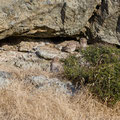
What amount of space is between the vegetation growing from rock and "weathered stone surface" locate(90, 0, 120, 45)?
3188 millimetres

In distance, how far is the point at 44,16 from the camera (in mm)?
7457

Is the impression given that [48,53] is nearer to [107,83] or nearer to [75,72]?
[75,72]

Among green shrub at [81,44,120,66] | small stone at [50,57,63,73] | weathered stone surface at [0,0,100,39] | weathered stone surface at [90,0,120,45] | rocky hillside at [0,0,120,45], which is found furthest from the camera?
weathered stone surface at [90,0,120,45]

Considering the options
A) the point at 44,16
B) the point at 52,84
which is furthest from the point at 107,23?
the point at 52,84

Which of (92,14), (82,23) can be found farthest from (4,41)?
(92,14)

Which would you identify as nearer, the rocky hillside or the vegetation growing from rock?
the vegetation growing from rock

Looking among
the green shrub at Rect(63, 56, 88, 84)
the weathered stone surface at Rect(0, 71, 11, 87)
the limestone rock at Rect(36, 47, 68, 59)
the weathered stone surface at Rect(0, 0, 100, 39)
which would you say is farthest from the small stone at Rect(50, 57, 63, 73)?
the weathered stone surface at Rect(0, 0, 100, 39)

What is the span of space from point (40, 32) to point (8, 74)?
3099mm

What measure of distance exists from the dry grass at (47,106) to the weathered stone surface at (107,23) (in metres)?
4.68

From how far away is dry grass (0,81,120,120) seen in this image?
149 inches

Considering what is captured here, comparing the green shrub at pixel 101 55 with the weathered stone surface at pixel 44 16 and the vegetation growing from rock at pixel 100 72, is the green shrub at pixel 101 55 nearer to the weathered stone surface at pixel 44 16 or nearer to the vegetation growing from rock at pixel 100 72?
the vegetation growing from rock at pixel 100 72

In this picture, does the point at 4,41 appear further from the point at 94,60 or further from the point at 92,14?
the point at 94,60

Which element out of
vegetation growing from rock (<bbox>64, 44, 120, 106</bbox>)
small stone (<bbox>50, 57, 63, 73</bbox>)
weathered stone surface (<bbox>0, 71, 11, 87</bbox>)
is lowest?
small stone (<bbox>50, 57, 63, 73</bbox>)

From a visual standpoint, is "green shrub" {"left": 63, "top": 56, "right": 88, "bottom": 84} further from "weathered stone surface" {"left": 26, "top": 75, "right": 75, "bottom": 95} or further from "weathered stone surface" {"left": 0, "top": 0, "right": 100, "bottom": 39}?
"weathered stone surface" {"left": 0, "top": 0, "right": 100, "bottom": 39}
